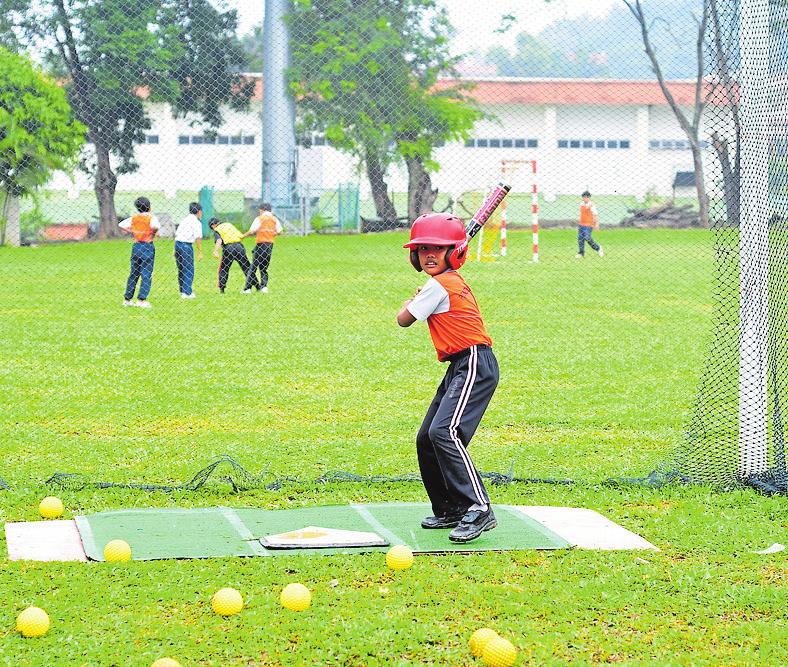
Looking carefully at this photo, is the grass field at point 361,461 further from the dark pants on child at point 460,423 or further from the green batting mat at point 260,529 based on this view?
the dark pants on child at point 460,423

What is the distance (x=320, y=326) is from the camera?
51.0 feet

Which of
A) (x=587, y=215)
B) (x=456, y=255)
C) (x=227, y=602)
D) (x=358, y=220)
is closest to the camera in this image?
(x=227, y=602)

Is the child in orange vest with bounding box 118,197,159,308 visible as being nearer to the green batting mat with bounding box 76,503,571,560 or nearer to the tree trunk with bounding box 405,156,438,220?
the tree trunk with bounding box 405,156,438,220

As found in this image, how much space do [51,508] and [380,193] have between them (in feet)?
32.9

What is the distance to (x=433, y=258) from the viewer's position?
603cm

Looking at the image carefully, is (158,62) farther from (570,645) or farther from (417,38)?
(570,645)

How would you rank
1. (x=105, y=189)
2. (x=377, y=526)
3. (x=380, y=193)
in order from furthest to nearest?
(x=380, y=193) → (x=105, y=189) → (x=377, y=526)

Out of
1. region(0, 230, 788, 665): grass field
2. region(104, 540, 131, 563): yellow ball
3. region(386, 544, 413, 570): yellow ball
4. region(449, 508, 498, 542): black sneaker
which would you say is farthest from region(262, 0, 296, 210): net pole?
region(386, 544, 413, 570): yellow ball

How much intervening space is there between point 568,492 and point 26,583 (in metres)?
3.36

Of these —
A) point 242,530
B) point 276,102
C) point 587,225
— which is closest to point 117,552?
point 242,530

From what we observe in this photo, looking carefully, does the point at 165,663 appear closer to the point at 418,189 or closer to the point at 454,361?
the point at 454,361

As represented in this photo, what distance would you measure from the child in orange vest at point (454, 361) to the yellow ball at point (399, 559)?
1.47 ft

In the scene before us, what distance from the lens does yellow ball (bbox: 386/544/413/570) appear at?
550cm

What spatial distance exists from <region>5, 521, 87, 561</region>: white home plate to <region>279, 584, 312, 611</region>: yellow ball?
1241 millimetres
